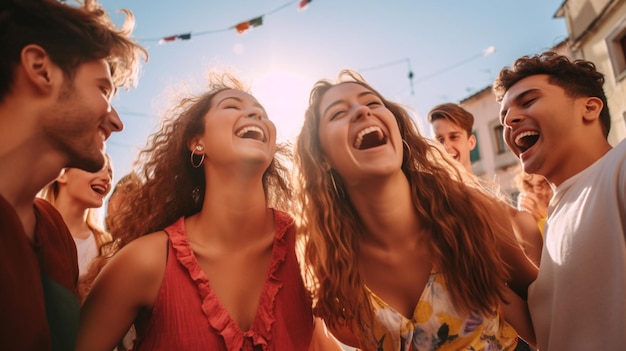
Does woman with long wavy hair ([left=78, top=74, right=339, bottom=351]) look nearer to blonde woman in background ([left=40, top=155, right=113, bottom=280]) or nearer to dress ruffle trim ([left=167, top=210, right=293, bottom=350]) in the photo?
dress ruffle trim ([left=167, top=210, right=293, bottom=350])

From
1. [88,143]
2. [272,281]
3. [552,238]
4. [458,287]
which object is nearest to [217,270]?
[272,281]

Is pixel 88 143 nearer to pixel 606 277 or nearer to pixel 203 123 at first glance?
pixel 203 123

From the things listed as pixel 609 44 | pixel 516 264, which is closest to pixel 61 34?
pixel 516 264

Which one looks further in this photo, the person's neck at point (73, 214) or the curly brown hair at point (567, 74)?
the person's neck at point (73, 214)

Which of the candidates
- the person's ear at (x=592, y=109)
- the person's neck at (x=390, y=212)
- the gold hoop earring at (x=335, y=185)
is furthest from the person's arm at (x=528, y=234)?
the gold hoop earring at (x=335, y=185)

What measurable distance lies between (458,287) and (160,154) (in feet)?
6.59

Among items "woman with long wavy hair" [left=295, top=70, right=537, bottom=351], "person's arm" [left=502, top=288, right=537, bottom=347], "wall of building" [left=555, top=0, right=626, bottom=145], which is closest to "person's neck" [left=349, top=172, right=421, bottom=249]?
"woman with long wavy hair" [left=295, top=70, right=537, bottom=351]

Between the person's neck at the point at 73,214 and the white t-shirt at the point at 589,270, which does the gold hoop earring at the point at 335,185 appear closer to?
the white t-shirt at the point at 589,270

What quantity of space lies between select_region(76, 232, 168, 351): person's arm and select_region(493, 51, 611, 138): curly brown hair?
2412 mm

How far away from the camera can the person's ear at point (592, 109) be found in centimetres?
232

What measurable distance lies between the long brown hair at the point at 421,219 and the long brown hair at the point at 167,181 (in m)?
0.68

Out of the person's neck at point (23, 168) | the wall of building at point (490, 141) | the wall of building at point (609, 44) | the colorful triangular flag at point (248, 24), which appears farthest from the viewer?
the wall of building at point (490, 141)

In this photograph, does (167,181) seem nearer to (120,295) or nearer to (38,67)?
(120,295)

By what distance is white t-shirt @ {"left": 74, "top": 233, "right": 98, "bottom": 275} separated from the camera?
3.55m
